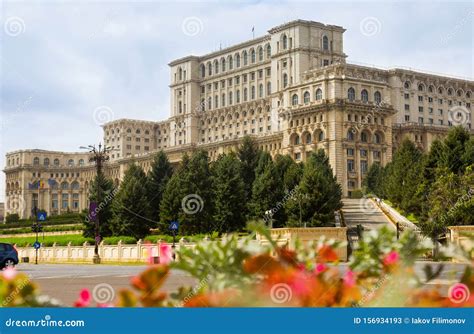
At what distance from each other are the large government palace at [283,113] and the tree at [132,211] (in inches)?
382

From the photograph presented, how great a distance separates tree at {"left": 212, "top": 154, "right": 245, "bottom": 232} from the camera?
50.6 m

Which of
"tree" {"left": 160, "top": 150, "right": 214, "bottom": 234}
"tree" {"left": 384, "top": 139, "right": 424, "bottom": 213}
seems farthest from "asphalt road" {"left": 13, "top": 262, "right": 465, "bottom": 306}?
"tree" {"left": 384, "top": 139, "right": 424, "bottom": 213}

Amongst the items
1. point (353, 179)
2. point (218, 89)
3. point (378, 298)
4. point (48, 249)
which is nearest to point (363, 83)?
point (353, 179)

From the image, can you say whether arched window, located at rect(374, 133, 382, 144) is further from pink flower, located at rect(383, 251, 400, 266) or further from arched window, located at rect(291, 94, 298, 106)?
pink flower, located at rect(383, 251, 400, 266)

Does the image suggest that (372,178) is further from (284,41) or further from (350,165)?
(284,41)

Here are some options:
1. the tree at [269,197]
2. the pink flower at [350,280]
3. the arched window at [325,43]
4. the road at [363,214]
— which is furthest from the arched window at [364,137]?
the pink flower at [350,280]

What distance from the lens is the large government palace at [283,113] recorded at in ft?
293

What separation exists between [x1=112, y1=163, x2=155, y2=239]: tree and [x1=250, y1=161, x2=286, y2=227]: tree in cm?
1117

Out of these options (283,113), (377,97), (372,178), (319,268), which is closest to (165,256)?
(319,268)

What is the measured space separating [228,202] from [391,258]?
47.8m

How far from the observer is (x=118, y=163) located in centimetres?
12700

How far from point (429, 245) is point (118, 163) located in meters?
125

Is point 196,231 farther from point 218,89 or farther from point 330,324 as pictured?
point 218,89

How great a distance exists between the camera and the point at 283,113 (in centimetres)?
9388
